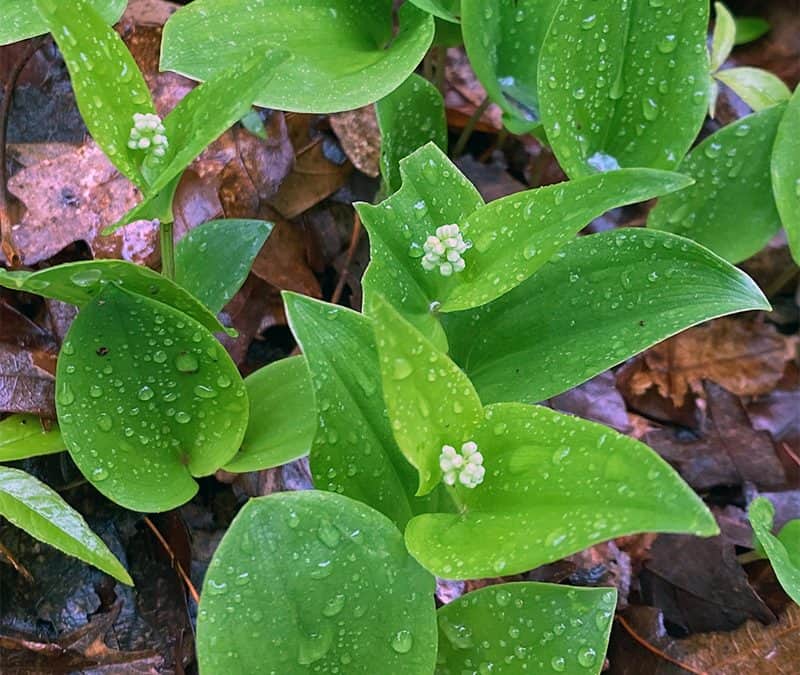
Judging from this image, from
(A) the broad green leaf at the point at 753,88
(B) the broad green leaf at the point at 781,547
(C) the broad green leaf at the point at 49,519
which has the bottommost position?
(B) the broad green leaf at the point at 781,547

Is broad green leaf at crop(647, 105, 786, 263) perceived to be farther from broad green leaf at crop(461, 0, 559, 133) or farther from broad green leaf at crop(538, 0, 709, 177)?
broad green leaf at crop(461, 0, 559, 133)

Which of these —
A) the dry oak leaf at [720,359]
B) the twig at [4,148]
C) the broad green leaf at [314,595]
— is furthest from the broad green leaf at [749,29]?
the broad green leaf at [314,595]

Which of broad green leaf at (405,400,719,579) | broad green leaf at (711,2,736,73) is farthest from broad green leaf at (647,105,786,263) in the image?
broad green leaf at (405,400,719,579)

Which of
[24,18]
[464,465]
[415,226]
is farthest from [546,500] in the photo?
[24,18]

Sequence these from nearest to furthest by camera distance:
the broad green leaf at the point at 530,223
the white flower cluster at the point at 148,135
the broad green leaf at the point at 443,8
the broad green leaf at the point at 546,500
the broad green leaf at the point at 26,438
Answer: the broad green leaf at the point at 546,500, the broad green leaf at the point at 530,223, the white flower cluster at the point at 148,135, the broad green leaf at the point at 26,438, the broad green leaf at the point at 443,8

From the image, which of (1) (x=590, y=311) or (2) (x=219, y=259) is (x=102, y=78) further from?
(1) (x=590, y=311)

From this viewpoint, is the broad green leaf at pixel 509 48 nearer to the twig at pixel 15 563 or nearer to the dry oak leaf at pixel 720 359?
the dry oak leaf at pixel 720 359
